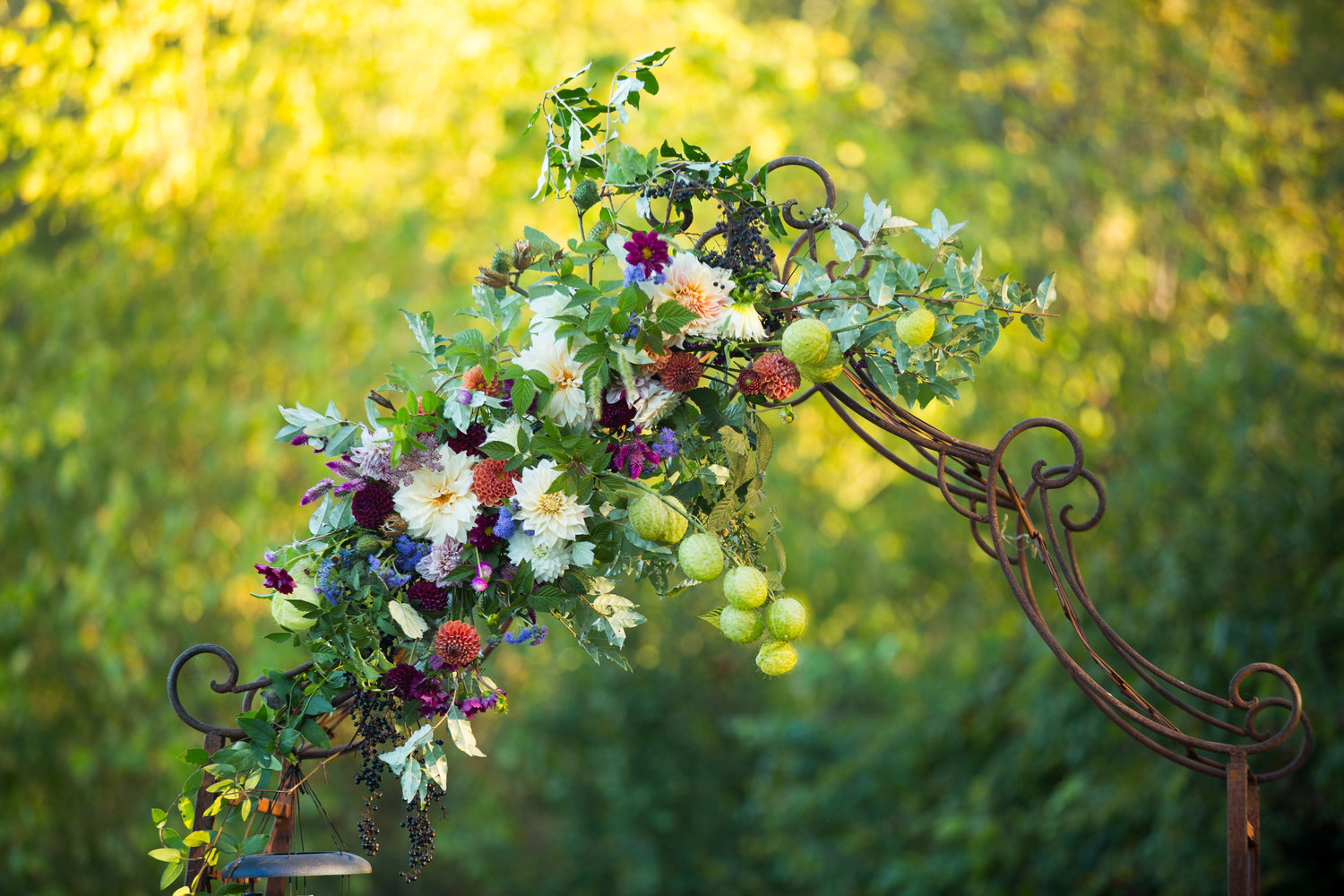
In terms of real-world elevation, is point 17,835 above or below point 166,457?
below

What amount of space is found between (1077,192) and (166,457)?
9.51 feet

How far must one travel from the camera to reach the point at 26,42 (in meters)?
2.75

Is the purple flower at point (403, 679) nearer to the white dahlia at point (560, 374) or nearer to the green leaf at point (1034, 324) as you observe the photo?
the white dahlia at point (560, 374)

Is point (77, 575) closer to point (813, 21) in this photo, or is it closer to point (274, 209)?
point (274, 209)

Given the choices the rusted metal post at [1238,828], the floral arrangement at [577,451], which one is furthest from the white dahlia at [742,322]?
the rusted metal post at [1238,828]


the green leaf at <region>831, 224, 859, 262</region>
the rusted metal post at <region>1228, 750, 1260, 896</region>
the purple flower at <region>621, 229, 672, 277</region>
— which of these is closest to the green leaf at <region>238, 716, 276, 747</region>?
the purple flower at <region>621, 229, 672, 277</region>

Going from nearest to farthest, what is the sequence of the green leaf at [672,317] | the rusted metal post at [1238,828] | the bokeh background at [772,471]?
the green leaf at [672,317]
the rusted metal post at [1238,828]
the bokeh background at [772,471]

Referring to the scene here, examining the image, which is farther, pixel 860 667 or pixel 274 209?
pixel 860 667

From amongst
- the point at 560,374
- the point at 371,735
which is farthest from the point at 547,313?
the point at 371,735

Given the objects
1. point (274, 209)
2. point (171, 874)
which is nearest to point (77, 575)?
point (274, 209)

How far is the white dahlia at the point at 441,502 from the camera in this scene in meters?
0.91

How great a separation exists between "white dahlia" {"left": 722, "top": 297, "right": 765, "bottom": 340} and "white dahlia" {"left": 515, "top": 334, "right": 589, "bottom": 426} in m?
0.14

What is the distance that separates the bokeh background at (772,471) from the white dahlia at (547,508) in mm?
1588

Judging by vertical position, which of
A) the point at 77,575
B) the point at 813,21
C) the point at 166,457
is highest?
the point at 813,21
